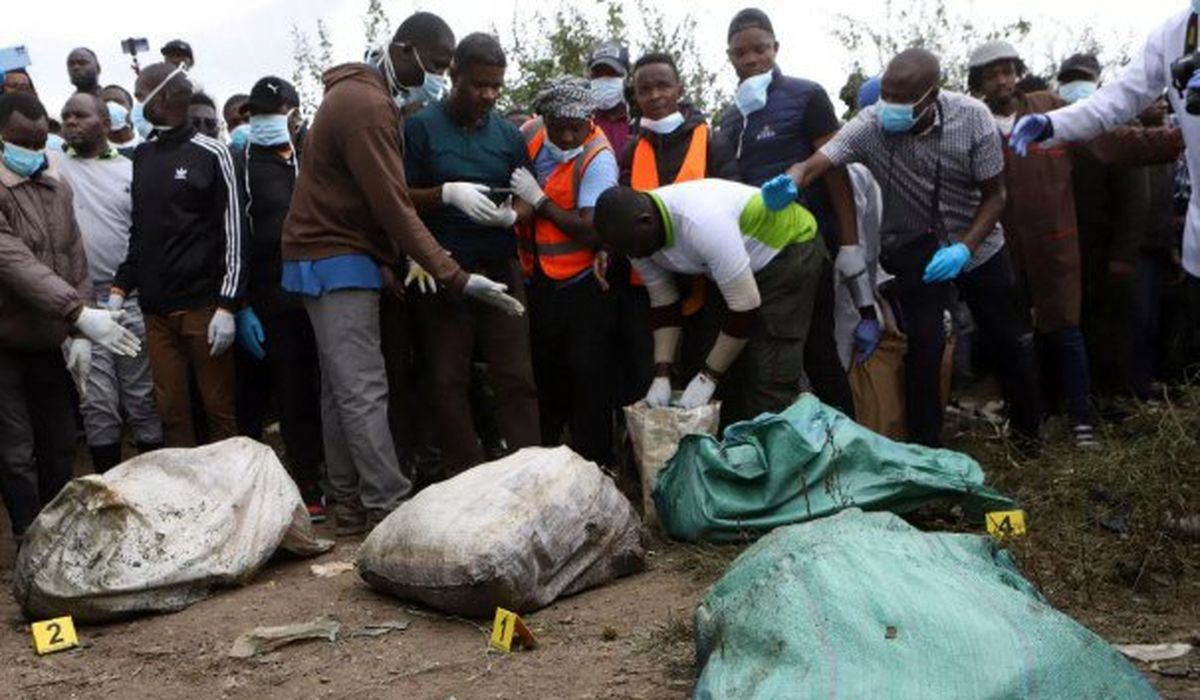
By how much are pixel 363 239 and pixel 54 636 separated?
1534mm

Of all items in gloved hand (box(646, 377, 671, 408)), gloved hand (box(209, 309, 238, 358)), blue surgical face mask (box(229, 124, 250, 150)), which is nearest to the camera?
gloved hand (box(646, 377, 671, 408))

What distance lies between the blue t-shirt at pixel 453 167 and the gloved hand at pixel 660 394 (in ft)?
2.37

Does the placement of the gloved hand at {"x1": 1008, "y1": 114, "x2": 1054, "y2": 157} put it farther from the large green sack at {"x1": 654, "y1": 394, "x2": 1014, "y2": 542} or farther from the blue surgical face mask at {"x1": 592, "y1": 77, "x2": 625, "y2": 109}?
the blue surgical face mask at {"x1": 592, "y1": 77, "x2": 625, "y2": 109}

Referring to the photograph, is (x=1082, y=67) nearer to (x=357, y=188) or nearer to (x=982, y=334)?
(x=982, y=334)

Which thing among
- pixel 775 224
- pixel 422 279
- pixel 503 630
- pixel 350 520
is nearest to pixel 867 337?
pixel 775 224

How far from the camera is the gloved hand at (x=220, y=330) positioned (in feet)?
16.0

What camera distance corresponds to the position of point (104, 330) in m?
4.40

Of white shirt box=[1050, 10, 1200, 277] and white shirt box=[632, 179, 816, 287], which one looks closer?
white shirt box=[1050, 10, 1200, 277]

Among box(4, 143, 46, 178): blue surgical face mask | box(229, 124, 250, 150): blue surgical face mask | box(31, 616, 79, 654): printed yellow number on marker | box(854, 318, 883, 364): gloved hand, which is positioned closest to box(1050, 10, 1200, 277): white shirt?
box(854, 318, 883, 364): gloved hand

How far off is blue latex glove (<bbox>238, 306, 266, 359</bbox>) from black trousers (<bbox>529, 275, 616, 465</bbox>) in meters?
1.02

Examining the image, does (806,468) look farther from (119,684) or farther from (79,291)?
(79,291)

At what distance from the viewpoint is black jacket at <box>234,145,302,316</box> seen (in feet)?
16.4

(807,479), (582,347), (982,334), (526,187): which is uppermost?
(526,187)

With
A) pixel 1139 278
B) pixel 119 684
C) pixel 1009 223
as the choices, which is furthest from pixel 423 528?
pixel 1139 278
